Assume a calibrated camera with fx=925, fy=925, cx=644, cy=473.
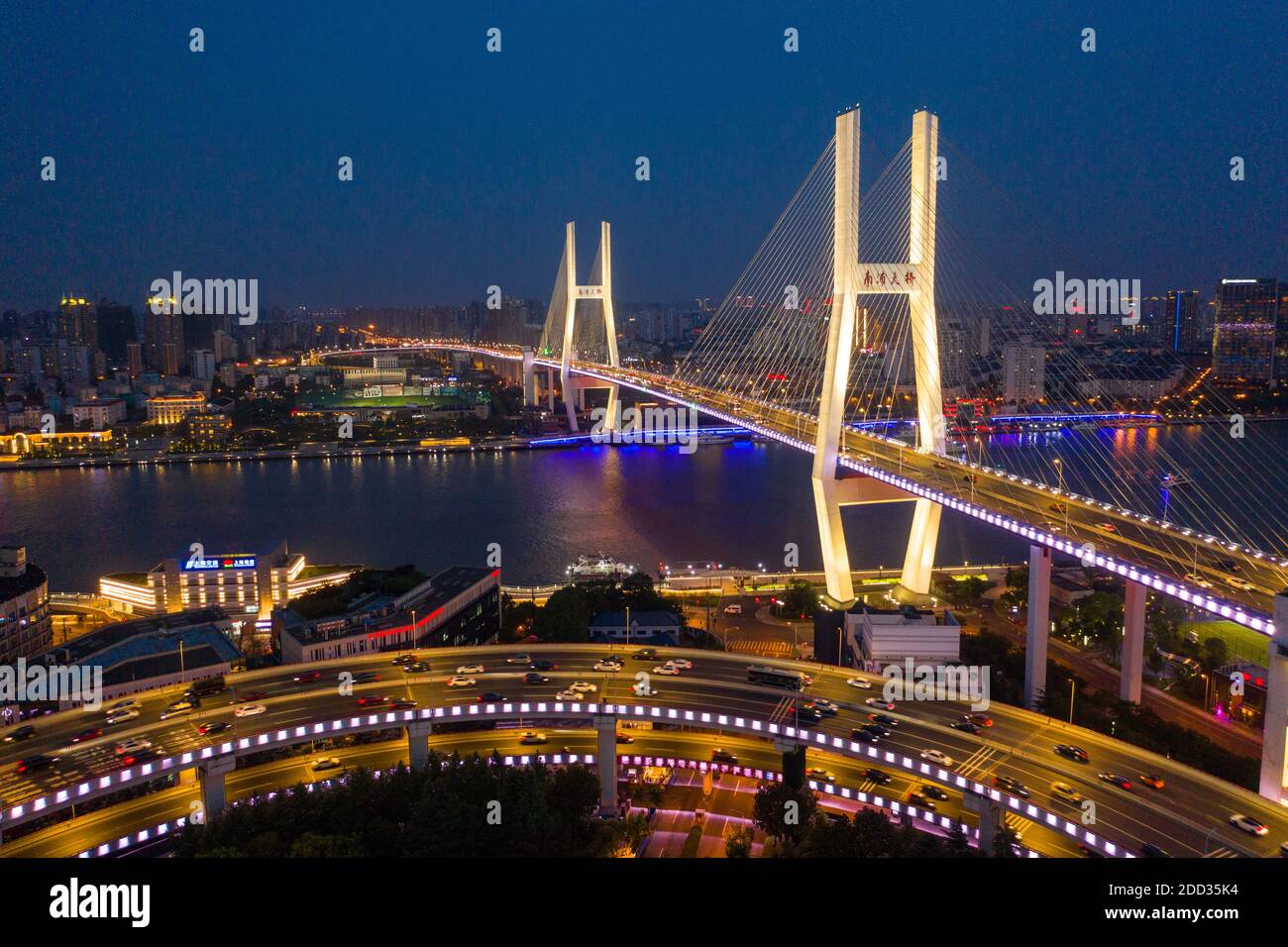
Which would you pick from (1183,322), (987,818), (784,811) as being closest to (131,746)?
(784,811)

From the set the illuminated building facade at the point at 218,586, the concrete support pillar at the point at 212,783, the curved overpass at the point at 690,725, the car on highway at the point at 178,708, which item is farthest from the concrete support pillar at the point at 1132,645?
the illuminated building facade at the point at 218,586

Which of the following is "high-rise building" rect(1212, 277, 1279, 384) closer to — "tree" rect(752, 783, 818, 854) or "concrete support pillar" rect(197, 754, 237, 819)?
"tree" rect(752, 783, 818, 854)

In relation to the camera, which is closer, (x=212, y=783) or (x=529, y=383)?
(x=212, y=783)

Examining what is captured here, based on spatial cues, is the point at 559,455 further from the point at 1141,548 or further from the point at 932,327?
the point at 1141,548

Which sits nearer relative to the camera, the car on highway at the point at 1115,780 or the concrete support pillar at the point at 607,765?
the car on highway at the point at 1115,780

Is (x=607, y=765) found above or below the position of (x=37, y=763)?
below

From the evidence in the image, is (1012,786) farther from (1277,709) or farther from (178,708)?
(178,708)

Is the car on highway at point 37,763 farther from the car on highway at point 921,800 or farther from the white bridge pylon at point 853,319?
the white bridge pylon at point 853,319
